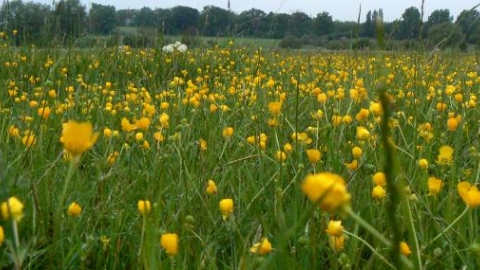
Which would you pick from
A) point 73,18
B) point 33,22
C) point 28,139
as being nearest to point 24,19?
point 33,22

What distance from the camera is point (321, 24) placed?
17.1 ft

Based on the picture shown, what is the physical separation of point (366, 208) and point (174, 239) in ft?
2.28

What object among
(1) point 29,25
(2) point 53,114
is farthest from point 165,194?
(1) point 29,25

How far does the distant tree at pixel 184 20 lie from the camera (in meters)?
6.02

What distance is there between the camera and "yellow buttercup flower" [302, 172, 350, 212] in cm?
43

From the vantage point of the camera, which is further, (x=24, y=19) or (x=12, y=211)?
(x=24, y=19)

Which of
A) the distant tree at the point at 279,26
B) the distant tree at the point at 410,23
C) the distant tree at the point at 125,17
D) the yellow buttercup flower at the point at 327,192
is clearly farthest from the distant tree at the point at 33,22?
the yellow buttercup flower at the point at 327,192

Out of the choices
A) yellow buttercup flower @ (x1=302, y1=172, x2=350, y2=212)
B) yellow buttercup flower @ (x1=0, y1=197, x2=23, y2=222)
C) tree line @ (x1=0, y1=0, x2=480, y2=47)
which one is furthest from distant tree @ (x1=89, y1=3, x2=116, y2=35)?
yellow buttercup flower @ (x1=302, y1=172, x2=350, y2=212)

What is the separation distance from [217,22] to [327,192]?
5641 mm

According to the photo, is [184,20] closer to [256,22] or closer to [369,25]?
[256,22]

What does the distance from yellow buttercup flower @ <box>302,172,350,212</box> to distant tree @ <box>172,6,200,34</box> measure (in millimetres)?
5543

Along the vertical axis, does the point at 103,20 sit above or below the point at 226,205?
Result: above

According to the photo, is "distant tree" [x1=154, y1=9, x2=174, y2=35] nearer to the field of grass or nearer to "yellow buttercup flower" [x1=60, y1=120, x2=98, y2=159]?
the field of grass

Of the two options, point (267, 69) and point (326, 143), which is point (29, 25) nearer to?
point (267, 69)
